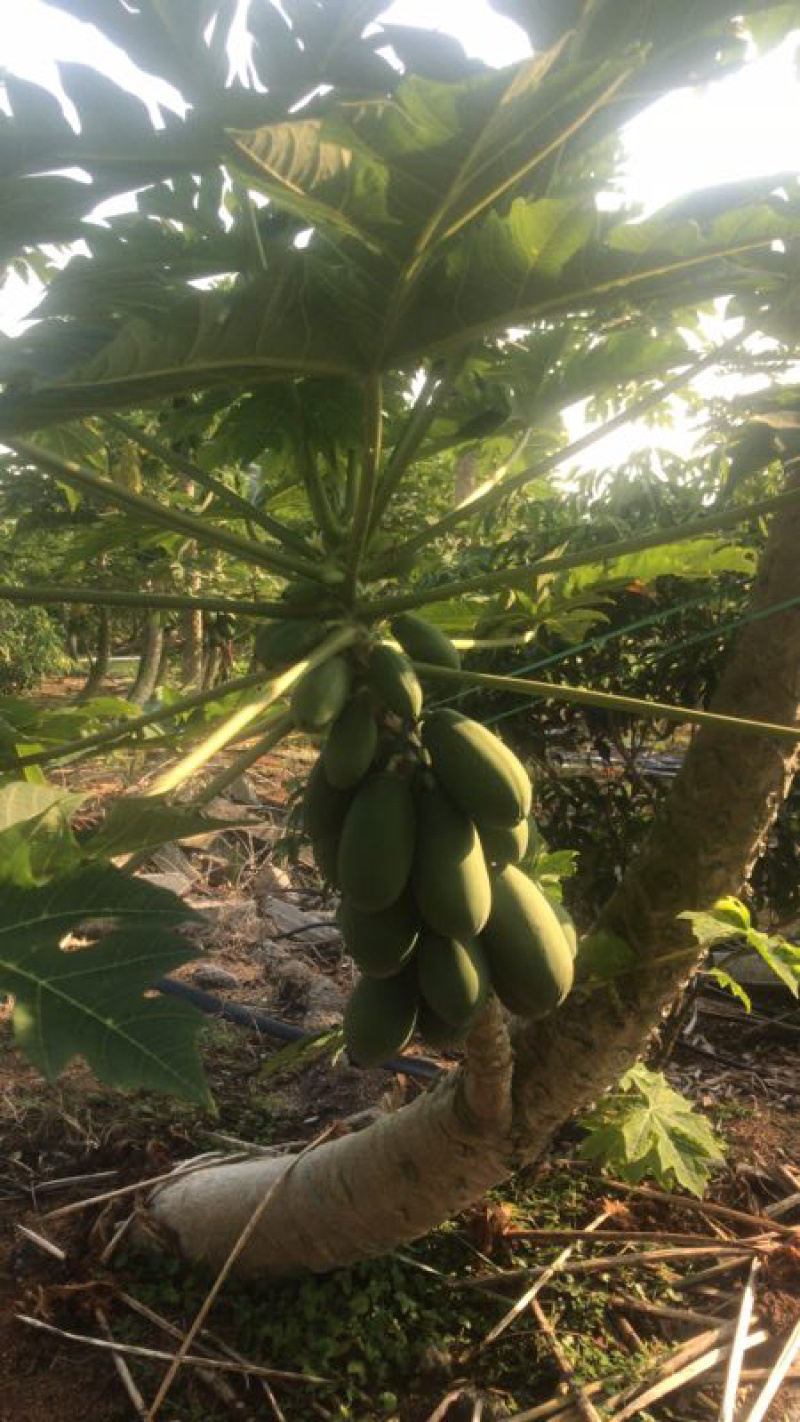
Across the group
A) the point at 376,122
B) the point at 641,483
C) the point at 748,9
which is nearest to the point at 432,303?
the point at 376,122

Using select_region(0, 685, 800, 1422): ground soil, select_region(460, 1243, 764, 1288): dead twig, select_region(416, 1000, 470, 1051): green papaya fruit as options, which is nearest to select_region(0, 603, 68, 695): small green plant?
select_region(0, 685, 800, 1422): ground soil

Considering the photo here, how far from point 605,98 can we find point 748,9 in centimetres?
23

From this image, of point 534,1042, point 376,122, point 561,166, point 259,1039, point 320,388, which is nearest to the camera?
point 376,122

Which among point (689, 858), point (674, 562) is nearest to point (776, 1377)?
point (689, 858)

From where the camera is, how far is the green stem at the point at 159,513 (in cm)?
134

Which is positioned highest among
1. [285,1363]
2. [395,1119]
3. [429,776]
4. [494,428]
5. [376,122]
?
[376,122]

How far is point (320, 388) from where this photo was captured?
1.50m

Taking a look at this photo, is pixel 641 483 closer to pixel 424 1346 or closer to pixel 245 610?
pixel 245 610

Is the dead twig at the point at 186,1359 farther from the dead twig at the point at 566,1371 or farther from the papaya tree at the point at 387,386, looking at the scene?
the papaya tree at the point at 387,386

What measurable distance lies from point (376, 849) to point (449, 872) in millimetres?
85

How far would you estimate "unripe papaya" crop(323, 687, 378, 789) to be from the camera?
3.88 feet

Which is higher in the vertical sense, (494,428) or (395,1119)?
(494,428)

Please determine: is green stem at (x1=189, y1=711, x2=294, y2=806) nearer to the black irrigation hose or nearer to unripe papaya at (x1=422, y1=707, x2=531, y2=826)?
unripe papaya at (x1=422, y1=707, x2=531, y2=826)

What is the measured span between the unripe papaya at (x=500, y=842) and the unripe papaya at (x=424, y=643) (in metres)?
0.21
